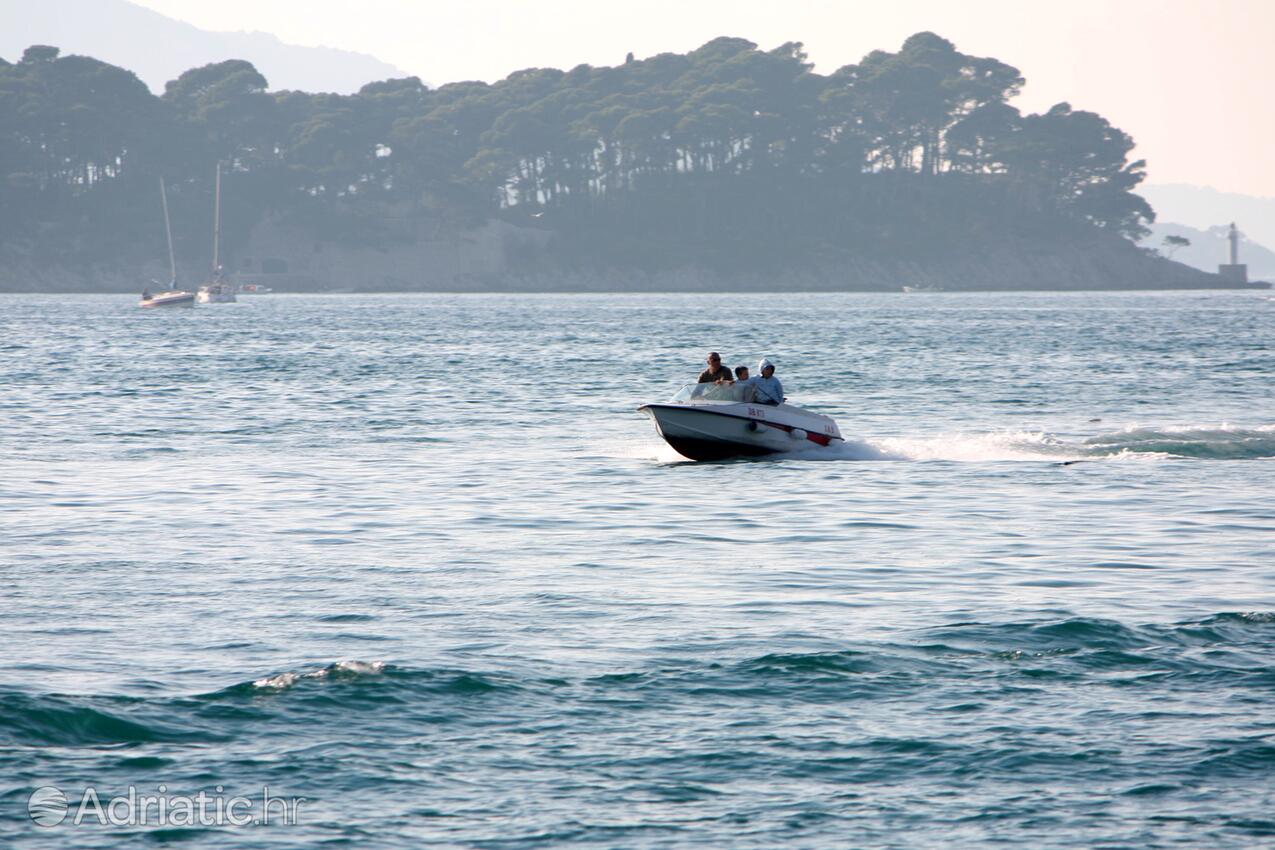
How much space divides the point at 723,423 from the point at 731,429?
195 millimetres

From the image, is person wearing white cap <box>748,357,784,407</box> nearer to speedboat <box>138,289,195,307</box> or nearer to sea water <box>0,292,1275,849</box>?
sea water <box>0,292,1275,849</box>

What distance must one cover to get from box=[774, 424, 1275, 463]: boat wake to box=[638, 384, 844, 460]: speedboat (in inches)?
21.3

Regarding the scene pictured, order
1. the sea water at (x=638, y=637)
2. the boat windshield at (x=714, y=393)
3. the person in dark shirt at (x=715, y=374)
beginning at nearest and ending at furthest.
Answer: the sea water at (x=638, y=637) → the boat windshield at (x=714, y=393) → the person in dark shirt at (x=715, y=374)

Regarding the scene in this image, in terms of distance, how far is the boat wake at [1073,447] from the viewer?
28734 millimetres

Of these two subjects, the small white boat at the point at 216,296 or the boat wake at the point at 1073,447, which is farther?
the small white boat at the point at 216,296

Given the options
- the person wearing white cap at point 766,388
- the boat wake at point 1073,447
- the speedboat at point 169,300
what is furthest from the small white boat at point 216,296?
the person wearing white cap at point 766,388

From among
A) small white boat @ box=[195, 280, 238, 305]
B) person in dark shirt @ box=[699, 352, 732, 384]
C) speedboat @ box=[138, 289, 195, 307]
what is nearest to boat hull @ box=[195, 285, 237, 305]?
small white boat @ box=[195, 280, 238, 305]

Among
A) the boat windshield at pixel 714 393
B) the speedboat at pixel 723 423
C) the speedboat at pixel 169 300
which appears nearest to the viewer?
the speedboat at pixel 723 423

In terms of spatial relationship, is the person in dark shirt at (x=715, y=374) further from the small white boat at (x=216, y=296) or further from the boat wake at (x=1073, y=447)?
the small white boat at (x=216, y=296)

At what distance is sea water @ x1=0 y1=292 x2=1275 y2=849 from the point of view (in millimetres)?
10258

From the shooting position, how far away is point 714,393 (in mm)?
27438

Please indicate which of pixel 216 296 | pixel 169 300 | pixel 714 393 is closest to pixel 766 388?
pixel 714 393

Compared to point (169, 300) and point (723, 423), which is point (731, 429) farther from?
point (169, 300)

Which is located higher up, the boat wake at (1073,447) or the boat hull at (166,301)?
the boat hull at (166,301)
